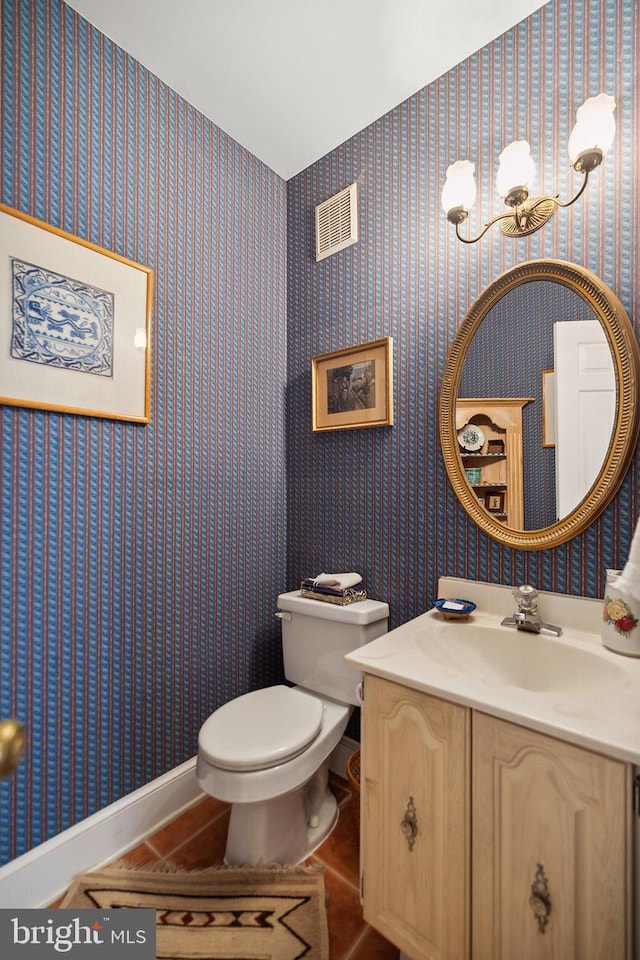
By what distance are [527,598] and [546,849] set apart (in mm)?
585

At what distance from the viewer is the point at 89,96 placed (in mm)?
1330

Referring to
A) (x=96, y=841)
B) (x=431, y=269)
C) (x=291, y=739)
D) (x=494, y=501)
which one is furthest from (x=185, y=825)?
(x=431, y=269)

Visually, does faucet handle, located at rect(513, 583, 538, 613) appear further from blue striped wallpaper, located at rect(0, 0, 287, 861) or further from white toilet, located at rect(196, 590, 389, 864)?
blue striped wallpaper, located at rect(0, 0, 287, 861)

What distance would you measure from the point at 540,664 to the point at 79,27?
2.33m

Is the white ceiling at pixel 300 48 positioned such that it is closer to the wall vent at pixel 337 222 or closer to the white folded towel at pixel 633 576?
the wall vent at pixel 337 222

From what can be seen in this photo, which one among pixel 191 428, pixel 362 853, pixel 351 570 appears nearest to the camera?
pixel 362 853

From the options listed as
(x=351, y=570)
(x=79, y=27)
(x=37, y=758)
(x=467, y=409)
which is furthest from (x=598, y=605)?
(x=79, y=27)

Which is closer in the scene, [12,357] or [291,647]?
[12,357]

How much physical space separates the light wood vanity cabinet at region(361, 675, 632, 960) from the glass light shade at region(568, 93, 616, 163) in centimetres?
138

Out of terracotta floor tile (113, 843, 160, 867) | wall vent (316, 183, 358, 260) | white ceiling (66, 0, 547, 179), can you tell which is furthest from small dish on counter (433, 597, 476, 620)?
white ceiling (66, 0, 547, 179)

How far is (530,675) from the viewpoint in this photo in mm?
1154

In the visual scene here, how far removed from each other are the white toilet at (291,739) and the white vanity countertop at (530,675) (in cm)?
36

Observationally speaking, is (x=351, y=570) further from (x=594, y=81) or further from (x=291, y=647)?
(x=594, y=81)

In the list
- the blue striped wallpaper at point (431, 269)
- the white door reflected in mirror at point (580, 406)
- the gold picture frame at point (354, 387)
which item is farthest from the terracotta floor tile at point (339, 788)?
the gold picture frame at point (354, 387)
